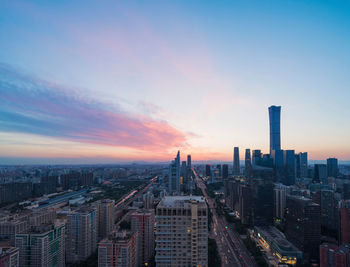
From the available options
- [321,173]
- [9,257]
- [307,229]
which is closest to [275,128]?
[321,173]

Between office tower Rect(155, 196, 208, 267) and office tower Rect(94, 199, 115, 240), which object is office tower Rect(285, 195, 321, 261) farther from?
office tower Rect(94, 199, 115, 240)

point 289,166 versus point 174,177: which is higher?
point 289,166

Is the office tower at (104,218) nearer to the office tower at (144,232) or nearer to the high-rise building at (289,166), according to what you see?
the office tower at (144,232)

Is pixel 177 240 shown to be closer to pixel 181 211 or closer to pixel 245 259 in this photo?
pixel 181 211

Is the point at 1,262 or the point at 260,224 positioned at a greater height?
the point at 1,262

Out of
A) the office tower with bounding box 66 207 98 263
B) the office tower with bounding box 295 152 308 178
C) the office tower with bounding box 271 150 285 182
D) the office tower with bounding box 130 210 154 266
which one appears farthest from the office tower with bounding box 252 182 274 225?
the office tower with bounding box 295 152 308 178

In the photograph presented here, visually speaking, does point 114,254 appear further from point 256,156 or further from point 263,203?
point 256,156

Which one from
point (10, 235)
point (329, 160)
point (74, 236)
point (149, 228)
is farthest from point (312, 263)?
point (329, 160)
